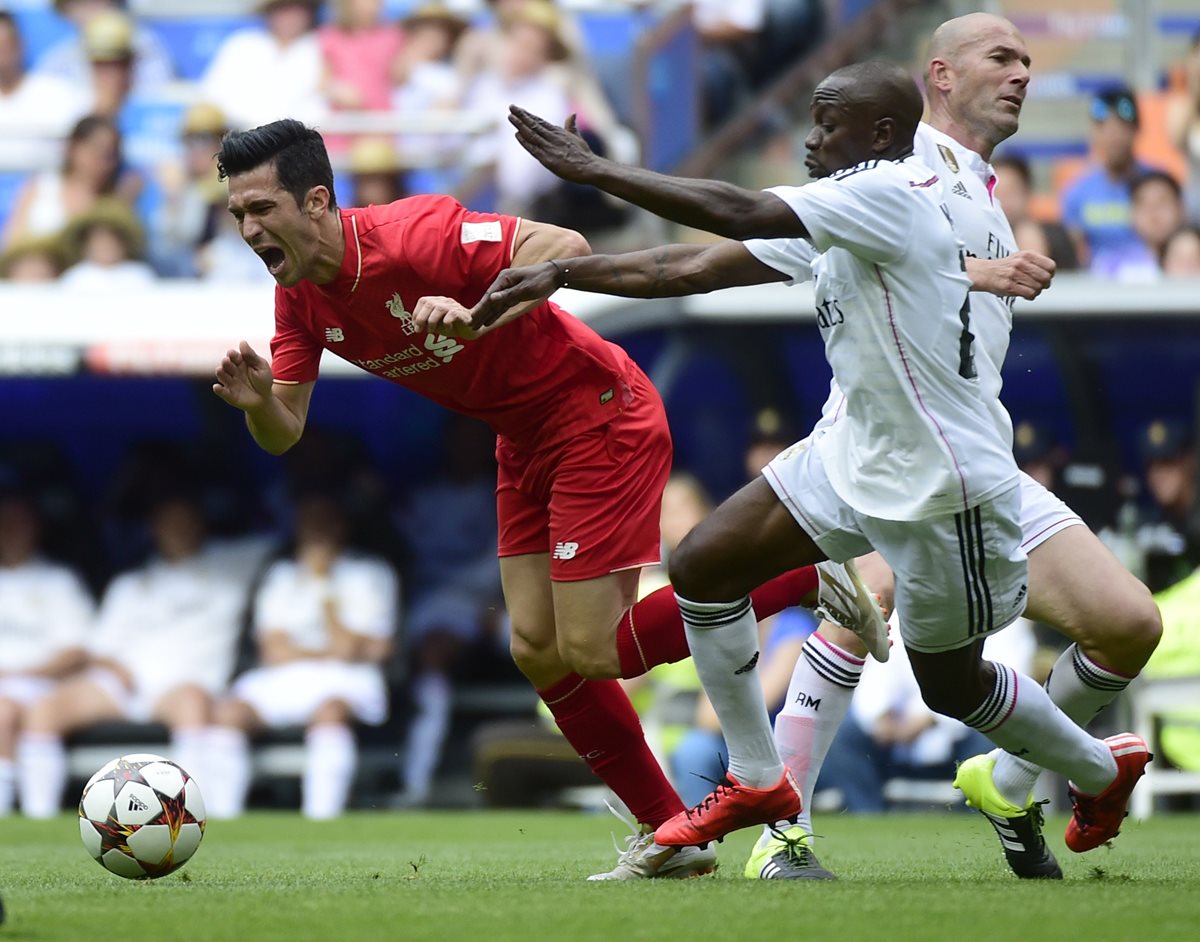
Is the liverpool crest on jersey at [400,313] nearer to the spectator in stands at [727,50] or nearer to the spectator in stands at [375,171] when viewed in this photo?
the spectator in stands at [375,171]

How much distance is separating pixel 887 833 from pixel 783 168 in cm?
508

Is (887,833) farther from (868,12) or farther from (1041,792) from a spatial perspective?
(868,12)

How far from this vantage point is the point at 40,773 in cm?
1082

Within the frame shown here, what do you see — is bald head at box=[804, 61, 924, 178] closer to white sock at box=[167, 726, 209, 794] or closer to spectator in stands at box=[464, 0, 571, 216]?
spectator in stands at box=[464, 0, 571, 216]

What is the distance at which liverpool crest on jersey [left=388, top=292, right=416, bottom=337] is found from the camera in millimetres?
5477

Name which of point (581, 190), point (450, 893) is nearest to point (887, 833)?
point (450, 893)

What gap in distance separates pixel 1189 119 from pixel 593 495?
7.56 meters

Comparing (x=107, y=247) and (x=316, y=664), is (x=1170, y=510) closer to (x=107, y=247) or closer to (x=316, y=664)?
(x=316, y=664)

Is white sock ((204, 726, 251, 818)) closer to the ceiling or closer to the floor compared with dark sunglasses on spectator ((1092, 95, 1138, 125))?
closer to the floor

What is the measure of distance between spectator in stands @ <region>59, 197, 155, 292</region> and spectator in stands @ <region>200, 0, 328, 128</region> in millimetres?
1011

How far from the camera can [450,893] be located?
480 centimetres

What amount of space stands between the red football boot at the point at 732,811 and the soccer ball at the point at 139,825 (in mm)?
1336

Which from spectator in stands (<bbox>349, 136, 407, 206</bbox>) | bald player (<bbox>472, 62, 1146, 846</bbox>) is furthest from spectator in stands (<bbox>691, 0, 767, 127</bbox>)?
bald player (<bbox>472, 62, 1146, 846</bbox>)

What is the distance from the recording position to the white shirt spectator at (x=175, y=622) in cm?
1120
